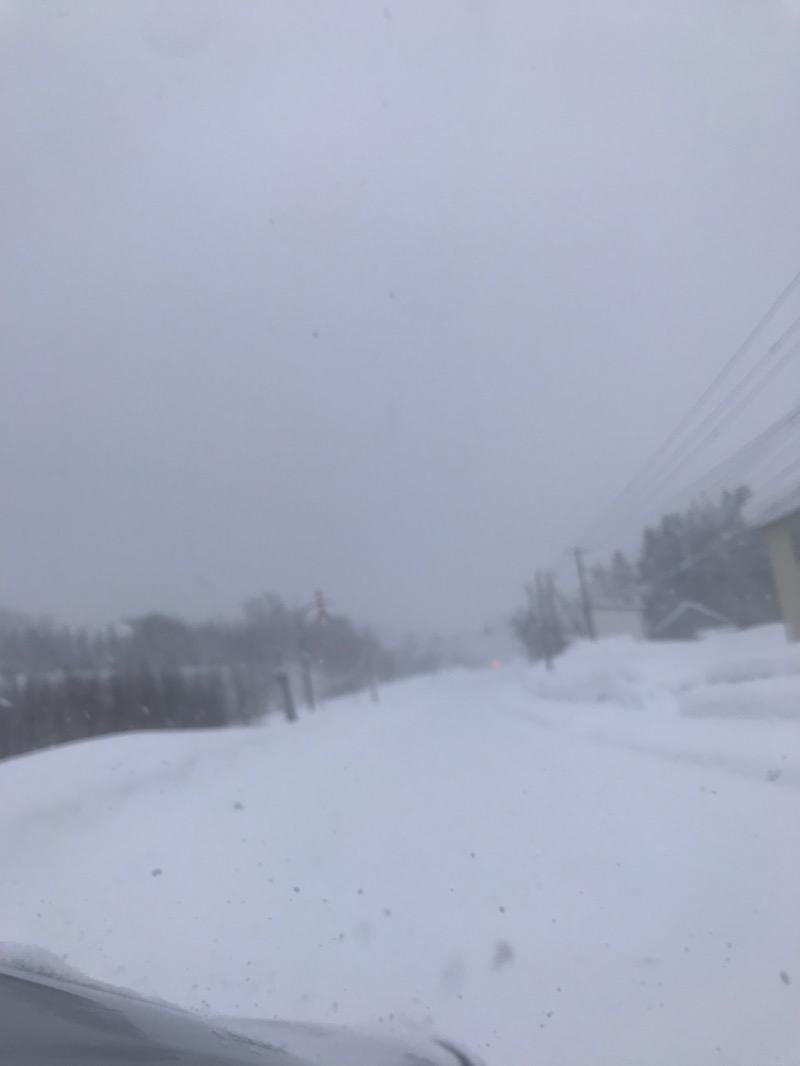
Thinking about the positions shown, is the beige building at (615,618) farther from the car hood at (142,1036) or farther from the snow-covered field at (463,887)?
the car hood at (142,1036)

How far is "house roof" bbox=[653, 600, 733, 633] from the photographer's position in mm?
34959

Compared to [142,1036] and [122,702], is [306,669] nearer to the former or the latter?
[122,702]

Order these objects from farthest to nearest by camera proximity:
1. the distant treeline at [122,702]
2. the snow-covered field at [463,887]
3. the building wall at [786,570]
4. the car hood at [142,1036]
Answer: the distant treeline at [122,702]
the building wall at [786,570]
the snow-covered field at [463,887]
the car hood at [142,1036]

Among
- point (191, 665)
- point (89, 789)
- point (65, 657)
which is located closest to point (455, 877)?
point (89, 789)

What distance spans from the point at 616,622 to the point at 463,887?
3720cm

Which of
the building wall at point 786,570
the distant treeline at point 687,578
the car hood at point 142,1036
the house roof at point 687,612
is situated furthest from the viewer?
the house roof at point 687,612

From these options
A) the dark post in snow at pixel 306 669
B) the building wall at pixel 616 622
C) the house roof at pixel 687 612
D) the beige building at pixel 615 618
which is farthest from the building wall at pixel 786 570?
the building wall at pixel 616 622

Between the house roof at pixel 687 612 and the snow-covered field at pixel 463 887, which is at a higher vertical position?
the house roof at pixel 687 612

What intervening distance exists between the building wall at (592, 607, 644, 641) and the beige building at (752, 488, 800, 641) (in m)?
16.3

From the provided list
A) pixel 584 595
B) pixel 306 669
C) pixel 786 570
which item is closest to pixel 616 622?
pixel 584 595

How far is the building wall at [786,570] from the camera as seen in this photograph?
24156mm

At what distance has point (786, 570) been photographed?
24.8 m

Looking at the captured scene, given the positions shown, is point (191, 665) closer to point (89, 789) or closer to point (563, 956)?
point (89, 789)

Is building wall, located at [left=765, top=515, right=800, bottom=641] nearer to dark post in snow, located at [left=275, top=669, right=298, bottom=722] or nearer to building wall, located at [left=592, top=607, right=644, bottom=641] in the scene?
dark post in snow, located at [left=275, top=669, right=298, bottom=722]
